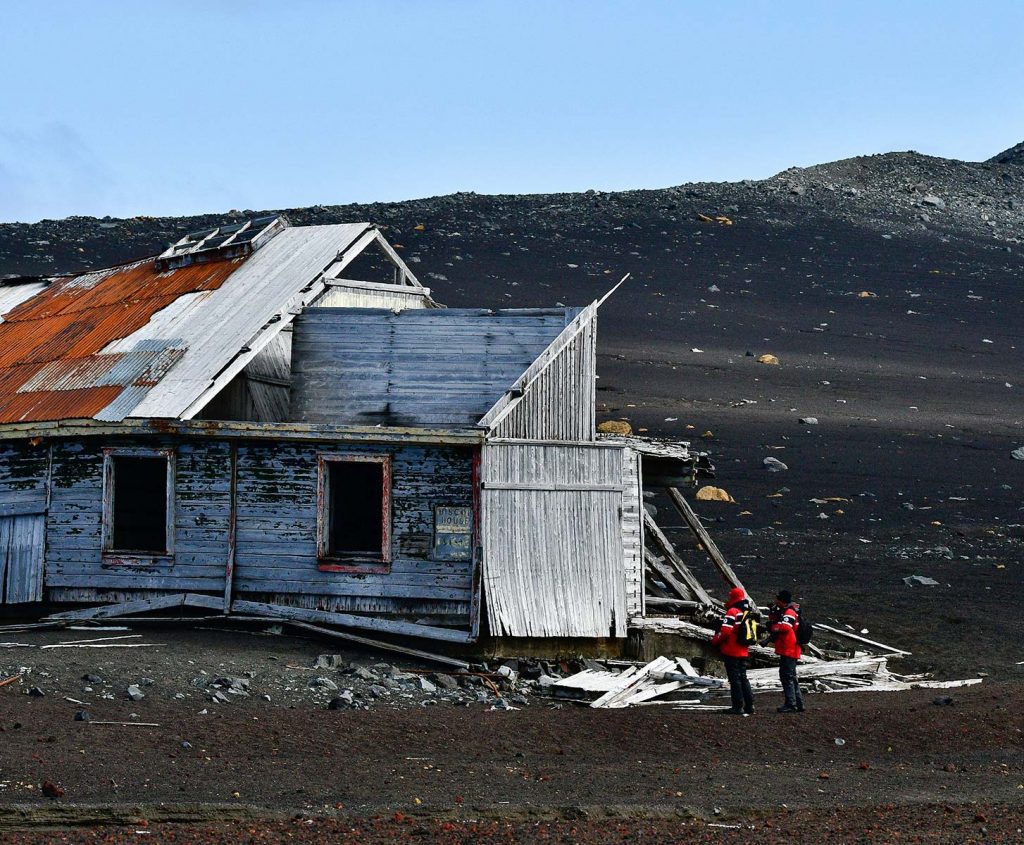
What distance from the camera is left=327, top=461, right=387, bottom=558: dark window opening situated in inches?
656

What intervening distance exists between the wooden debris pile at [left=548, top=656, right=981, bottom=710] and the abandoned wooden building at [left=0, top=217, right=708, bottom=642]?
2.92 ft

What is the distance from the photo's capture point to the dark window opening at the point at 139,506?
17328 millimetres

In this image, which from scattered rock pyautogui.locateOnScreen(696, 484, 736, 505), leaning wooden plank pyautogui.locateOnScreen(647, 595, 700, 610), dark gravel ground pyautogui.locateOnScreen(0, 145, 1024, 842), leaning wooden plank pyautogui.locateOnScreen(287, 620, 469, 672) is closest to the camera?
dark gravel ground pyautogui.locateOnScreen(0, 145, 1024, 842)

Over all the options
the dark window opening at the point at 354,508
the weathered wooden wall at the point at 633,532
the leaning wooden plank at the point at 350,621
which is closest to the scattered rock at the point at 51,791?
the leaning wooden plank at the point at 350,621

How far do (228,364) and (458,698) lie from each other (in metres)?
4.78

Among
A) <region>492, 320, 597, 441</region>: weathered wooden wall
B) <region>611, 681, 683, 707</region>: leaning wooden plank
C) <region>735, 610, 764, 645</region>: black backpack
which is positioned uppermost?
<region>492, 320, 597, 441</region>: weathered wooden wall

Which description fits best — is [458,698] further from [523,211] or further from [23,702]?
[523,211]

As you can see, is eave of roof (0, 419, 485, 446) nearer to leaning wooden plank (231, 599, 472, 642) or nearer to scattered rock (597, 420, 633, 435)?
leaning wooden plank (231, 599, 472, 642)

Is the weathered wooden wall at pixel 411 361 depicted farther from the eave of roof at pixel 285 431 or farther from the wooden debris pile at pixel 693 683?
the wooden debris pile at pixel 693 683

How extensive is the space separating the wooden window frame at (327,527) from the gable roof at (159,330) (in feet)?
5.08

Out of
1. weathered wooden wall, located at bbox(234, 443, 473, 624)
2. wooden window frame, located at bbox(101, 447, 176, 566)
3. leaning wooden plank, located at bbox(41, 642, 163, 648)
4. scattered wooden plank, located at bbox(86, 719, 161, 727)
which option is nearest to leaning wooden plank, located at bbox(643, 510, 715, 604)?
weathered wooden wall, located at bbox(234, 443, 473, 624)

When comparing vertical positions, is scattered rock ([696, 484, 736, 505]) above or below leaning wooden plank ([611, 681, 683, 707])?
above

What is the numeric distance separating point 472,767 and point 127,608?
22.9 ft

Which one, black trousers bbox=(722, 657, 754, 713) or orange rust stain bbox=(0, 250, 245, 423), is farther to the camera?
orange rust stain bbox=(0, 250, 245, 423)
